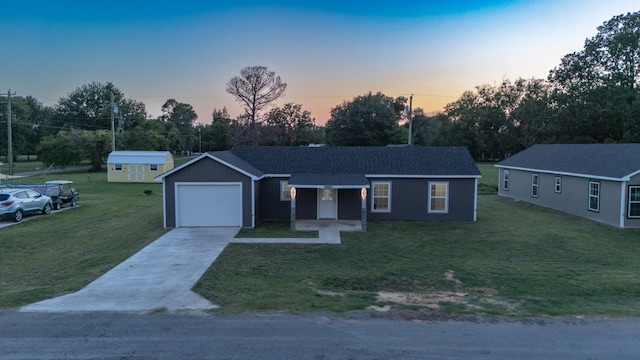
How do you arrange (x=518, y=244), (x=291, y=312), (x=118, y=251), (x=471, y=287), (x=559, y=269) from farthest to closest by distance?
(x=518, y=244), (x=118, y=251), (x=559, y=269), (x=471, y=287), (x=291, y=312)

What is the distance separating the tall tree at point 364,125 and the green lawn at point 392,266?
40.2m

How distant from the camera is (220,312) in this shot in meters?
8.02

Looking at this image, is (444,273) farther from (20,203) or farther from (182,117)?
(182,117)

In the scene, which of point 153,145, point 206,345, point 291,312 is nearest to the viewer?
point 206,345

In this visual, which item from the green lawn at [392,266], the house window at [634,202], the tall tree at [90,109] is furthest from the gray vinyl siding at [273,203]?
the tall tree at [90,109]

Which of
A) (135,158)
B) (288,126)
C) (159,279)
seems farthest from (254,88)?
(159,279)

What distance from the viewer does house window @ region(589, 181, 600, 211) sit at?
67.5 ft

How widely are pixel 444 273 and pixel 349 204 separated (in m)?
8.79

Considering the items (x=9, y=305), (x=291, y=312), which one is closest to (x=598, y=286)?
(x=291, y=312)

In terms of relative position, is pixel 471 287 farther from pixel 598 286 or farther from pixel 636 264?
pixel 636 264

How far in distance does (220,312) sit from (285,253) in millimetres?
5572

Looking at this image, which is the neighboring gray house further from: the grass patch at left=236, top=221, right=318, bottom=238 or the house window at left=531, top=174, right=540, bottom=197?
the grass patch at left=236, top=221, right=318, bottom=238

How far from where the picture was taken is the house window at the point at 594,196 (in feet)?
67.5

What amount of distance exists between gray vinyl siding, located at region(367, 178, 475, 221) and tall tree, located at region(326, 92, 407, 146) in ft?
130
